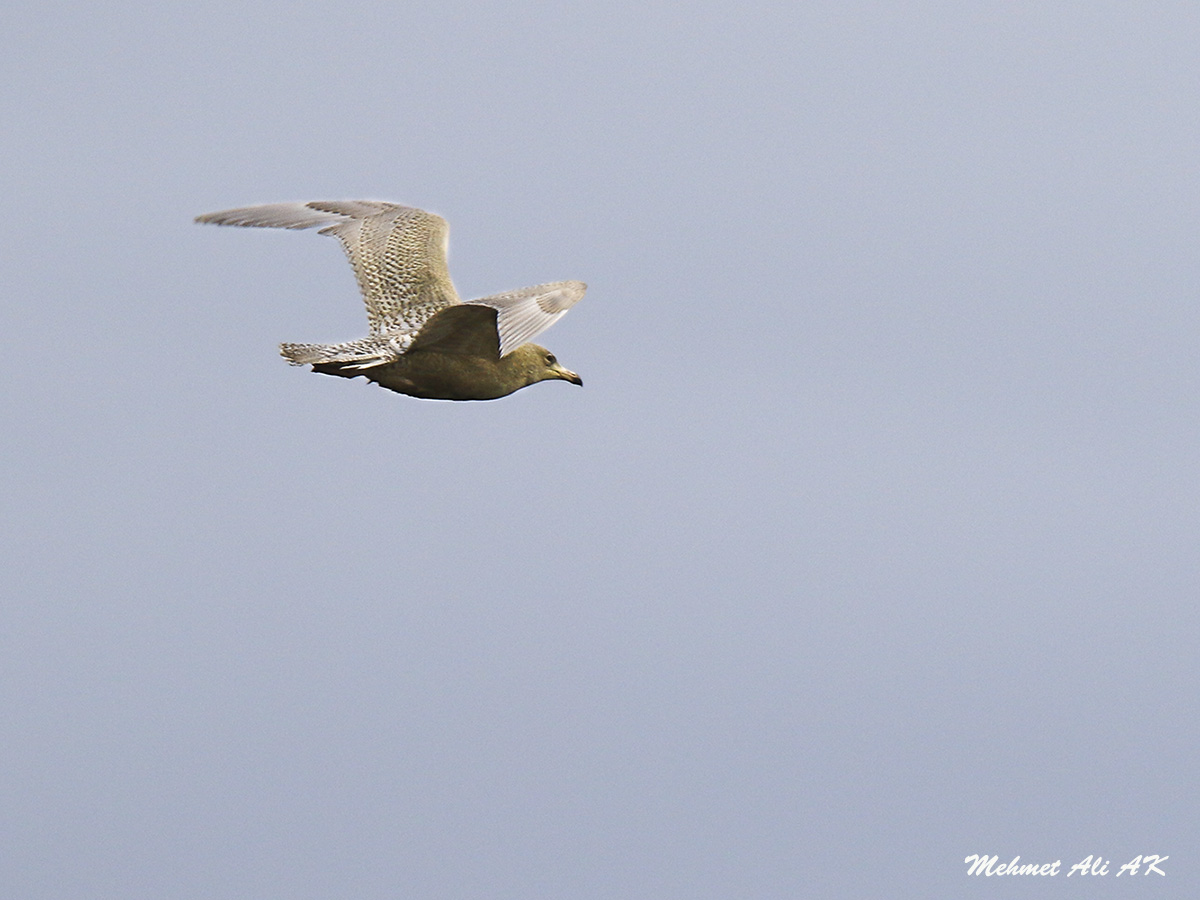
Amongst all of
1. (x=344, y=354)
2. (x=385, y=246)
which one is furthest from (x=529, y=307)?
(x=385, y=246)

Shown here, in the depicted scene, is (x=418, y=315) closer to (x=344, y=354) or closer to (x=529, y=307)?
(x=344, y=354)

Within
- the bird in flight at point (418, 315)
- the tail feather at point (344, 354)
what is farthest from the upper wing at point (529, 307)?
the tail feather at point (344, 354)

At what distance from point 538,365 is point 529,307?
280 centimetres

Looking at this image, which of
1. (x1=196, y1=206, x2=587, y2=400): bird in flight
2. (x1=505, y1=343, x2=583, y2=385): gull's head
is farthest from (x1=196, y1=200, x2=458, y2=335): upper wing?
(x1=505, y1=343, x2=583, y2=385): gull's head

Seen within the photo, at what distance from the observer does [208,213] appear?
19.6 m

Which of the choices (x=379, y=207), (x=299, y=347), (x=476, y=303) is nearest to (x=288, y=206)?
(x=379, y=207)

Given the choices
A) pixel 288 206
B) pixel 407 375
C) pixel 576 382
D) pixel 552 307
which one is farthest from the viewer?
pixel 288 206

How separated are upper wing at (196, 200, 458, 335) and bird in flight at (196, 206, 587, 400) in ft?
0.04

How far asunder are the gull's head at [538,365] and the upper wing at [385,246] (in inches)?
43.6

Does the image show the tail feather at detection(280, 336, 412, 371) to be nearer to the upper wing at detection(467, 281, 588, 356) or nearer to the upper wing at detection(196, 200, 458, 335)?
the upper wing at detection(196, 200, 458, 335)

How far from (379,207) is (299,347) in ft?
11.8

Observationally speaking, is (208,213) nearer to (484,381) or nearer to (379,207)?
(379,207)

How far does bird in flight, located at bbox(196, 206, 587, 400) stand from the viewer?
52.6ft

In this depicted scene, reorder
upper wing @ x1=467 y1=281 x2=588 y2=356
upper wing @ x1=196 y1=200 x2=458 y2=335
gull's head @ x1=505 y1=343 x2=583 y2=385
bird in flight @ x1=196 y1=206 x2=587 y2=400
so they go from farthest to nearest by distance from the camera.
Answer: upper wing @ x1=196 y1=200 x2=458 y2=335
gull's head @ x1=505 y1=343 x2=583 y2=385
bird in flight @ x1=196 y1=206 x2=587 y2=400
upper wing @ x1=467 y1=281 x2=588 y2=356
